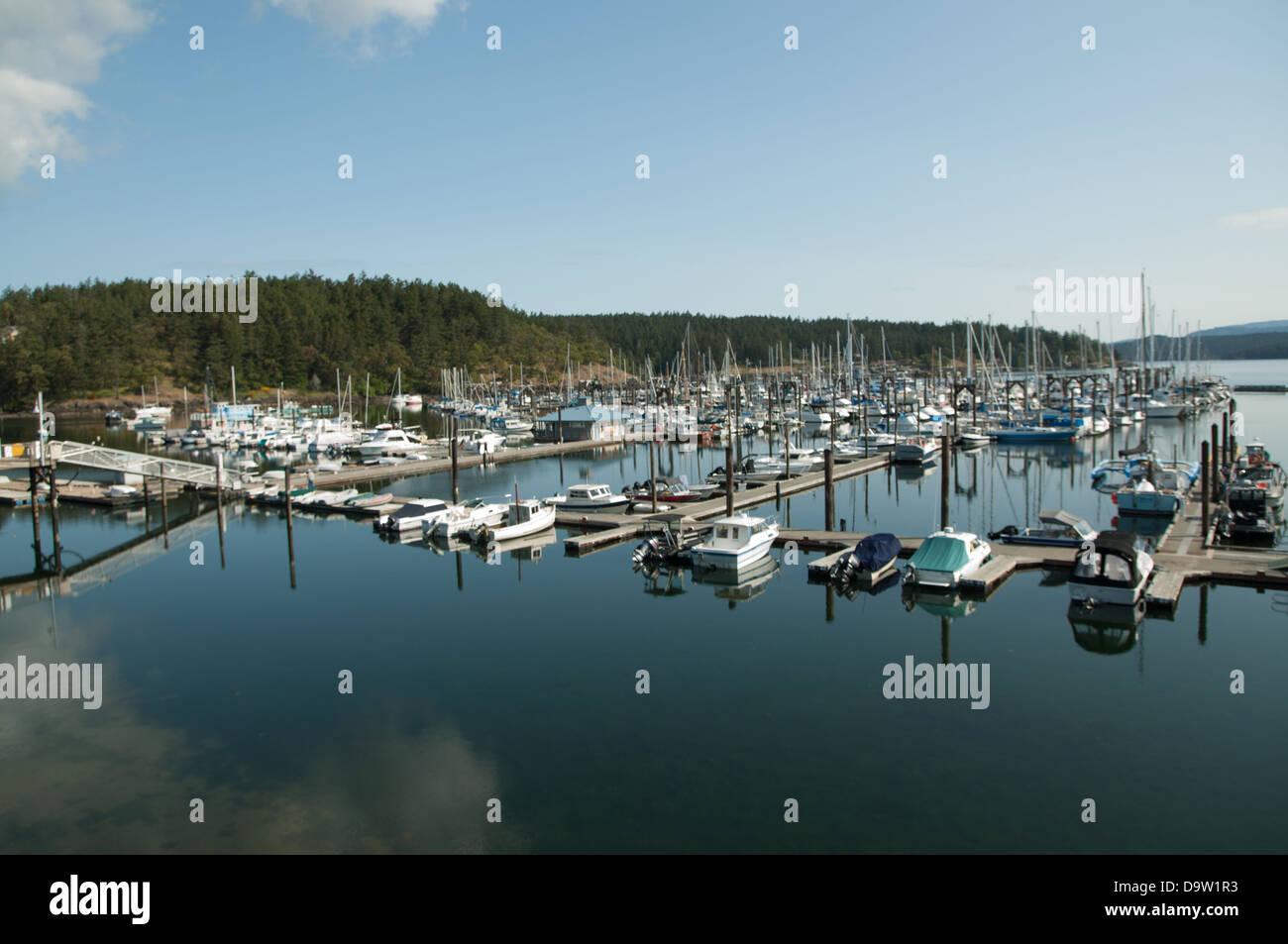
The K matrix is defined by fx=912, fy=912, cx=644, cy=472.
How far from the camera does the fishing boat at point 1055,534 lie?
32.2 meters

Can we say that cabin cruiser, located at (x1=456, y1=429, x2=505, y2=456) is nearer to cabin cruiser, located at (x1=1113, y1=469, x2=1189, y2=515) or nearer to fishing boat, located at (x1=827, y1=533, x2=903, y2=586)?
fishing boat, located at (x1=827, y1=533, x2=903, y2=586)

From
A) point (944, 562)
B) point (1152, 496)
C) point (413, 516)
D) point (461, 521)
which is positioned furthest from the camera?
point (413, 516)

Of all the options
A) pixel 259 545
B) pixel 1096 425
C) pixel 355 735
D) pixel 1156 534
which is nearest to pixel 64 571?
pixel 259 545

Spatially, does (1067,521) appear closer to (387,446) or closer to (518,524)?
(518,524)

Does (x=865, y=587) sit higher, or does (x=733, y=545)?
(x=733, y=545)

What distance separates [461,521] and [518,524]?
98.7 inches

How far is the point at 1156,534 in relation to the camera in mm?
36188

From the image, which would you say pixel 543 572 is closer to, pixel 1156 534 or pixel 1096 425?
pixel 1156 534

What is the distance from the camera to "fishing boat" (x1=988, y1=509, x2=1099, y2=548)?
1268 inches

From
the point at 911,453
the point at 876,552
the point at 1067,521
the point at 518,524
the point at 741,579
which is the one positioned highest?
the point at 911,453

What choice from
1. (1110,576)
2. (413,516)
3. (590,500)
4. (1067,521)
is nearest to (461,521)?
(413,516)

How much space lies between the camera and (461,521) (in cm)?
3891

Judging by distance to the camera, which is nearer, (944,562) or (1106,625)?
(1106,625)
